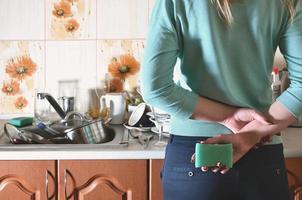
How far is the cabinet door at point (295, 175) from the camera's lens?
1432 mm

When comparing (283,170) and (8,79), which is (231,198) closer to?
(283,170)

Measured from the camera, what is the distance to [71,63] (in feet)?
6.33

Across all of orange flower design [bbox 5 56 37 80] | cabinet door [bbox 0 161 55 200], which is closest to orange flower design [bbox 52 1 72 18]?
orange flower design [bbox 5 56 37 80]

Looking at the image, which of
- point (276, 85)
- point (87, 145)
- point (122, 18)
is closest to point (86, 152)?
point (87, 145)

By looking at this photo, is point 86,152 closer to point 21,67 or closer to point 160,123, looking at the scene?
point 160,123

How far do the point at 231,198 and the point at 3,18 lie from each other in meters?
1.34

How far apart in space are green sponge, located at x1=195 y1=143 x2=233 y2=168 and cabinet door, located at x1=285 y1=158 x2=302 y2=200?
577 millimetres

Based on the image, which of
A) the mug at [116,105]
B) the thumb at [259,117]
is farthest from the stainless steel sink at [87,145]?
the thumb at [259,117]

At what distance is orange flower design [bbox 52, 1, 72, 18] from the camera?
189 centimetres


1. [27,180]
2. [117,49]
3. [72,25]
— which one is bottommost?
[27,180]

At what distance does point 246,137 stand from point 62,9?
1.19 metres

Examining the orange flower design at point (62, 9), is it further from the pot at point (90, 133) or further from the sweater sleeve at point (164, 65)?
the sweater sleeve at point (164, 65)

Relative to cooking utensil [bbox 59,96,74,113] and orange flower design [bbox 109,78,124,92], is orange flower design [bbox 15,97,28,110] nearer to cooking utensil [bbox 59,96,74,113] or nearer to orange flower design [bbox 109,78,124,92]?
cooking utensil [bbox 59,96,74,113]

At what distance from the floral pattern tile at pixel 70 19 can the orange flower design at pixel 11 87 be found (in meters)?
0.25
